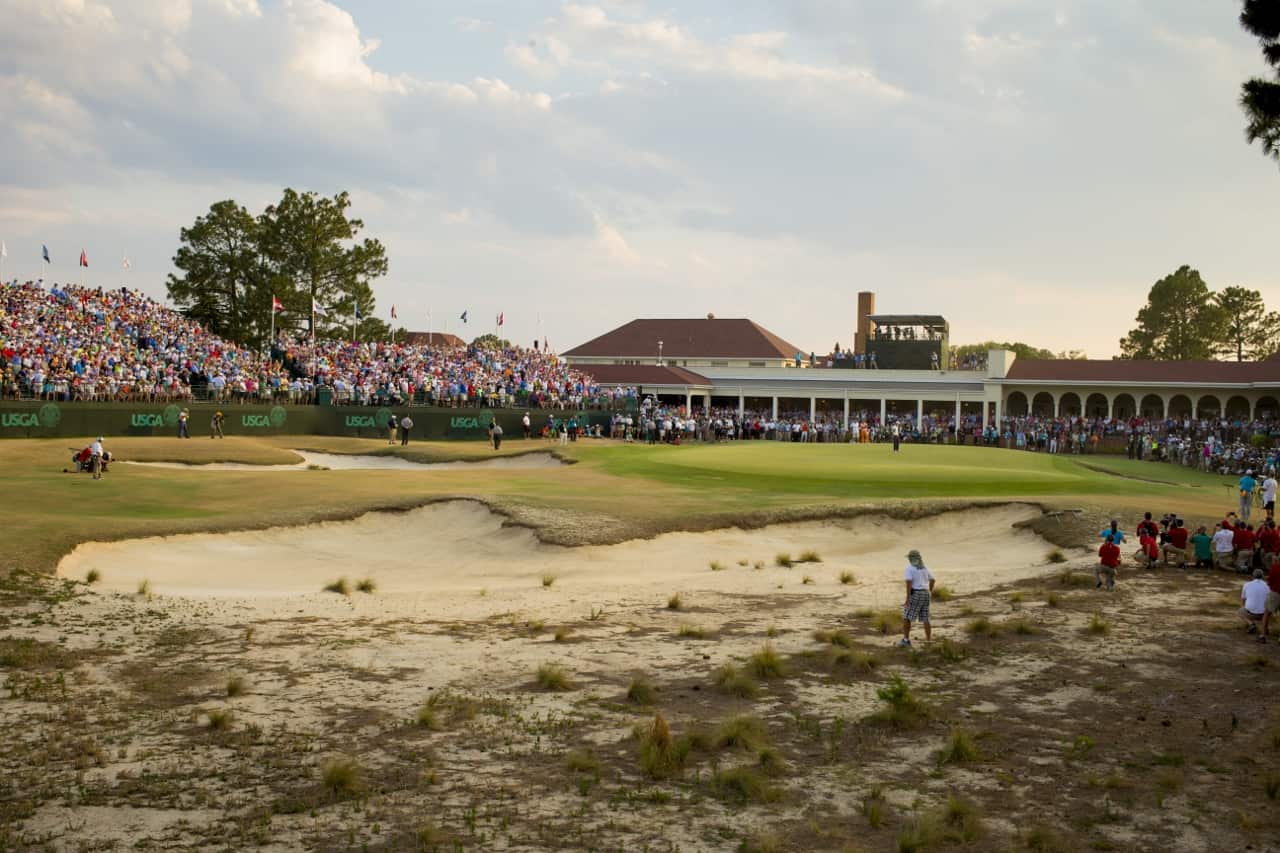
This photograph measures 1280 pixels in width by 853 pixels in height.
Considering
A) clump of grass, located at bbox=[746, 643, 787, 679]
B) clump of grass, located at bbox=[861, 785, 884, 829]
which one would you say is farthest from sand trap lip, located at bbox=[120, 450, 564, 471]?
clump of grass, located at bbox=[861, 785, 884, 829]

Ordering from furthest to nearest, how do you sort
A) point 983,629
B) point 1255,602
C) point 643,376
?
point 643,376 → point 983,629 → point 1255,602

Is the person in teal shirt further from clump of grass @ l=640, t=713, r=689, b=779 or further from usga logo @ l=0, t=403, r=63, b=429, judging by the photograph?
usga logo @ l=0, t=403, r=63, b=429

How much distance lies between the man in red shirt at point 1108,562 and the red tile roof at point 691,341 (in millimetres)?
70893

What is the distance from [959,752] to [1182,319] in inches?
3842

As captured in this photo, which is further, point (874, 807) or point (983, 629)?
point (983, 629)

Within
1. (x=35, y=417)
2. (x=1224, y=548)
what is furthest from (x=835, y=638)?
(x=35, y=417)

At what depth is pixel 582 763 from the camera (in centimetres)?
926

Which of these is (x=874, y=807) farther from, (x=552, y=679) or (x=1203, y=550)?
(x=1203, y=550)

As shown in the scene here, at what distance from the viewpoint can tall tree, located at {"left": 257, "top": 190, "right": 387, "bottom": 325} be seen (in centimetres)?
7238

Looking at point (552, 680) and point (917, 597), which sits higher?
point (917, 597)

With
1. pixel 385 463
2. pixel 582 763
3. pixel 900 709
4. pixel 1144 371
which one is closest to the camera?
pixel 582 763

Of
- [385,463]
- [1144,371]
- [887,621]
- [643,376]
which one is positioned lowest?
[887,621]

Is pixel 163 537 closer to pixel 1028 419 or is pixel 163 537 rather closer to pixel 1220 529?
pixel 1220 529

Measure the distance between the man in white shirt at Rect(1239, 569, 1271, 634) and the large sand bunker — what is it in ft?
14.9
